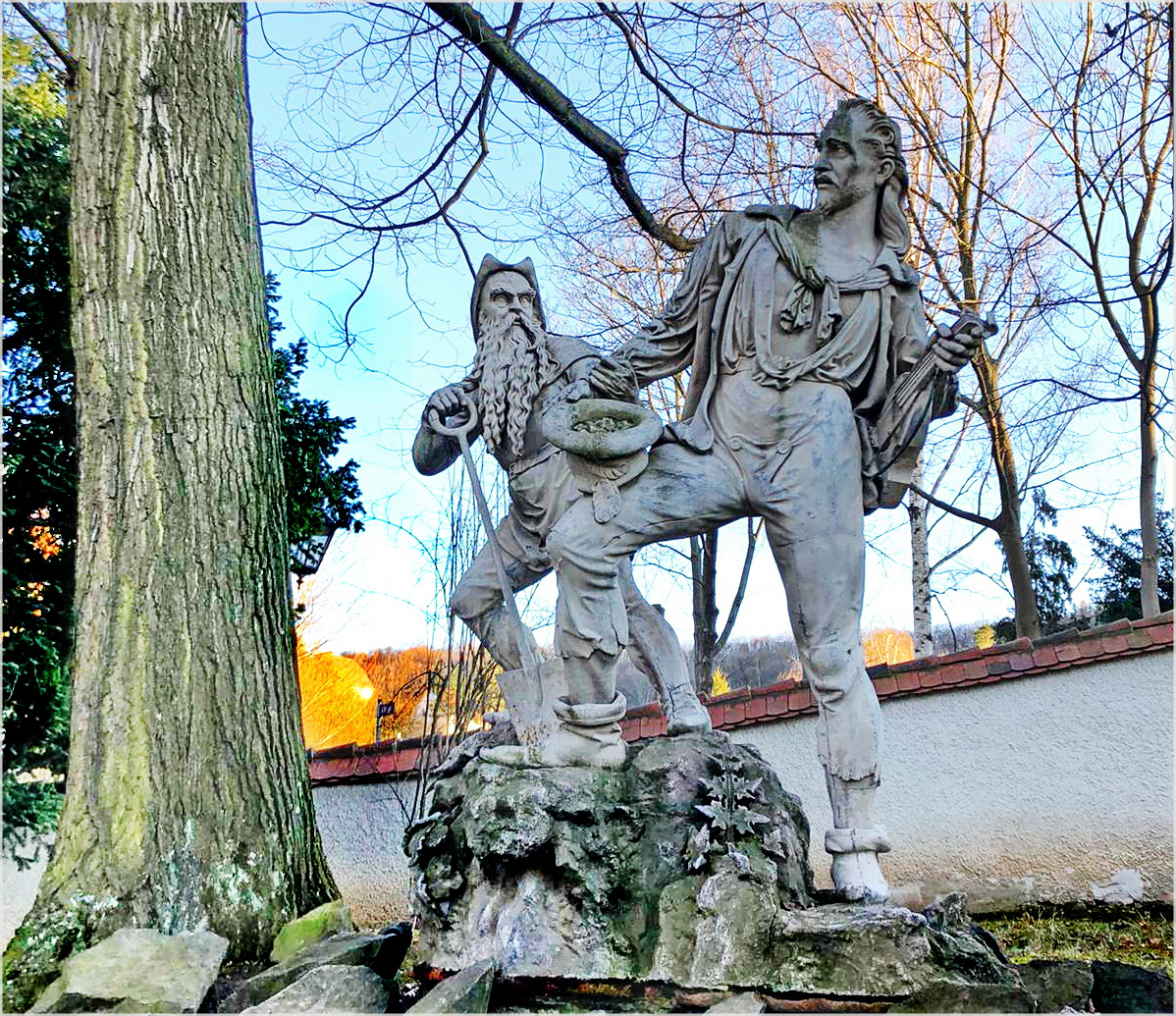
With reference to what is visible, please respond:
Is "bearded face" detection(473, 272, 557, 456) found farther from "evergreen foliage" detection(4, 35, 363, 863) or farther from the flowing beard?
"evergreen foliage" detection(4, 35, 363, 863)

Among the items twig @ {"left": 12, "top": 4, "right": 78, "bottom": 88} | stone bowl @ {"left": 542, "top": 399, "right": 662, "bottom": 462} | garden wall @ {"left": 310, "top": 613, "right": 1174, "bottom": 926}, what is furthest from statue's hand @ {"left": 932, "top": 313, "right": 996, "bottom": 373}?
garden wall @ {"left": 310, "top": 613, "right": 1174, "bottom": 926}

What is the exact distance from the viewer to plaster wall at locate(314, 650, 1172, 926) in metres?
6.78

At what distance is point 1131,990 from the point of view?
304 centimetres

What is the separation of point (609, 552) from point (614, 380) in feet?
1.88

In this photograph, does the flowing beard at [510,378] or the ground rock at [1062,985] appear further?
the flowing beard at [510,378]

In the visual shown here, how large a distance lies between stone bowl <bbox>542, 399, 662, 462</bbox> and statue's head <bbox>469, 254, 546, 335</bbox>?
2.66 ft

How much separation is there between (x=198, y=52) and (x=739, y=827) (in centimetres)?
366

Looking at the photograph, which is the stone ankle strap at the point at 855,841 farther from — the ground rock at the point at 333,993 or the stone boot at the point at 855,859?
the ground rock at the point at 333,993

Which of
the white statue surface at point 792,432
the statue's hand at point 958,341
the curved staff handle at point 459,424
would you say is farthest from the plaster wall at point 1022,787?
the statue's hand at point 958,341

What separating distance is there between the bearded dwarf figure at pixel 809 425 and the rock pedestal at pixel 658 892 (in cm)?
21

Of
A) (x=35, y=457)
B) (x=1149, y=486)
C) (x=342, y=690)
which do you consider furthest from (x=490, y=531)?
(x=342, y=690)

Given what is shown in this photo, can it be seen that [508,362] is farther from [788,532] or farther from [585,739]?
[585,739]

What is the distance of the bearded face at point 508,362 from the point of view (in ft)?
14.0

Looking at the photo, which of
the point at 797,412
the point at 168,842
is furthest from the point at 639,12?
the point at 168,842
